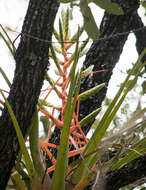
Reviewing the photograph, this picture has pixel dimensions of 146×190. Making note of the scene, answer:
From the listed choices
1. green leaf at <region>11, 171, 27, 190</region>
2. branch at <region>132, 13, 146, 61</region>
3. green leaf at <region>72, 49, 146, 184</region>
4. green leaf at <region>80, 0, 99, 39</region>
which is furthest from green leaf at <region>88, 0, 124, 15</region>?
branch at <region>132, 13, 146, 61</region>

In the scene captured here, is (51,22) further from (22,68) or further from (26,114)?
(26,114)

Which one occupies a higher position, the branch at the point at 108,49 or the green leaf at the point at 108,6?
the branch at the point at 108,49

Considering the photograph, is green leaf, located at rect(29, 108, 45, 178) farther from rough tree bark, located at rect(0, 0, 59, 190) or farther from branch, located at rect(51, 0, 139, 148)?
branch, located at rect(51, 0, 139, 148)

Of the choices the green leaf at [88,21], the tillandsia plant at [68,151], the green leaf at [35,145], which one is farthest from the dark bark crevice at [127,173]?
the green leaf at [88,21]

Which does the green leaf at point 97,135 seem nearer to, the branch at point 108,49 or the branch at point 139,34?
the branch at point 108,49

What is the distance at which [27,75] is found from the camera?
85 centimetres

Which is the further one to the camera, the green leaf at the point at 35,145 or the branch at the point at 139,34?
the branch at the point at 139,34

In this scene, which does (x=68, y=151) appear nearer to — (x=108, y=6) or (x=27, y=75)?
(x=27, y=75)

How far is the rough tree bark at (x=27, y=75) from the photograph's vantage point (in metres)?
0.82

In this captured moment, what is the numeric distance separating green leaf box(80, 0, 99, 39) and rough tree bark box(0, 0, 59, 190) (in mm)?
198

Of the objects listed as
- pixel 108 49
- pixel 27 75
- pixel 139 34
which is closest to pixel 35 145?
pixel 27 75

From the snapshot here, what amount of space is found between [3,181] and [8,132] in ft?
0.44

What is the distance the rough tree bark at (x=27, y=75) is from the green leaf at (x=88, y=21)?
0.20 meters

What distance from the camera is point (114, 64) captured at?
1.44m
